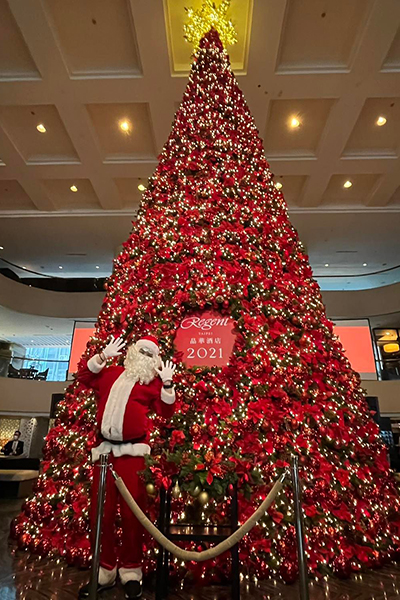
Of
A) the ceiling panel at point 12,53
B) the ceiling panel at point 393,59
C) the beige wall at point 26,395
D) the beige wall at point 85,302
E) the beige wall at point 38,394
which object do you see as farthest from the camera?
the beige wall at point 85,302

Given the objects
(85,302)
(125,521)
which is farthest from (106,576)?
(85,302)

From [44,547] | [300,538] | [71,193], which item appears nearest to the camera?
[300,538]

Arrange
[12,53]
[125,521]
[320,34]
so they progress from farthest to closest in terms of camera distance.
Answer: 1. [12,53]
2. [320,34]
3. [125,521]

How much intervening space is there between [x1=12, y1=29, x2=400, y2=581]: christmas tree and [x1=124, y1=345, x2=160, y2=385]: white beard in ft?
1.49

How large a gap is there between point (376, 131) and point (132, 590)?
9001 mm

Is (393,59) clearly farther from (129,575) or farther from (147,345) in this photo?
(129,575)

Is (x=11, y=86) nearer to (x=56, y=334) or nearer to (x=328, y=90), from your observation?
(x=328, y=90)

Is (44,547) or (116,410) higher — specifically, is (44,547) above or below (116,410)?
below

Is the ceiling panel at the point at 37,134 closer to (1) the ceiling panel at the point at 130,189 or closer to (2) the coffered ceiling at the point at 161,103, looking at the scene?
(2) the coffered ceiling at the point at 161,103

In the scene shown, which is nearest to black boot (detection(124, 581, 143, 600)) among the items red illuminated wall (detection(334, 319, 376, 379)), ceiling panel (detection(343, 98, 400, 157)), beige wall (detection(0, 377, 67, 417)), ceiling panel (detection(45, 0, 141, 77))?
ceiling panel (detection(45, 0, 141, 77))

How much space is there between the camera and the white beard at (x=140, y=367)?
2172 millimetres

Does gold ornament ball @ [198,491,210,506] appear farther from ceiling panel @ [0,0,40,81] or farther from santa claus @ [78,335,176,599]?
ceiling panel @ [0,0,40,81]

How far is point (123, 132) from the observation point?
7984 millimetres

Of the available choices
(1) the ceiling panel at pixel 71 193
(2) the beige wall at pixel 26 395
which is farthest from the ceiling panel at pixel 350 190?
(2) the beige wall at pixel 26 395
